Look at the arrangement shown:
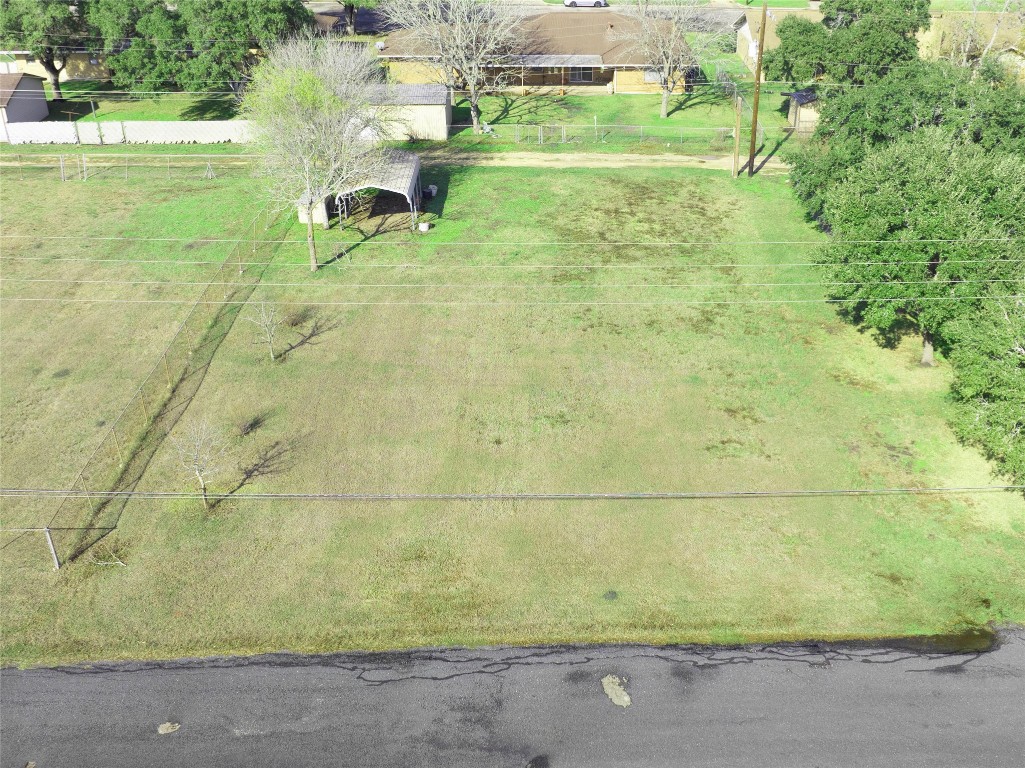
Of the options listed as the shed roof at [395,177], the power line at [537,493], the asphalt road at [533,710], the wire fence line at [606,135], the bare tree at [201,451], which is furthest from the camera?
the wire fence line at [606,135]

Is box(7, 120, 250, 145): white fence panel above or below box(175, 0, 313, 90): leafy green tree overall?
below


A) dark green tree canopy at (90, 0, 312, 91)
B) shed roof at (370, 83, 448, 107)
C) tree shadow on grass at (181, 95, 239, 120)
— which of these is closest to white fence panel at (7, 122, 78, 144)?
dark green tree canopy at (90, 0, 312, 91)

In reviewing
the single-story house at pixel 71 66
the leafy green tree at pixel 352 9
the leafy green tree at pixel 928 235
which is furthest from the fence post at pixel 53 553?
the leafy green tree at pixel 352 9

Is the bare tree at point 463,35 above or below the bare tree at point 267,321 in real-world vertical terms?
above

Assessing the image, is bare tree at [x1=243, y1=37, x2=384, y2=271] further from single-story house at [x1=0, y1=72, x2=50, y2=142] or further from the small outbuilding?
single-story house at [x1=0, y1=72, x2=50, y2=142]

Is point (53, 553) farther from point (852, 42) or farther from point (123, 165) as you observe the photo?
point (852, 42)

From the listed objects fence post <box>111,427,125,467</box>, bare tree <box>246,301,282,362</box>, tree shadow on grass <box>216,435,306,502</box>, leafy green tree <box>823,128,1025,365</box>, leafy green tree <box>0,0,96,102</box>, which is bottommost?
tree shadow on grass <box>216,435,306,502</box>

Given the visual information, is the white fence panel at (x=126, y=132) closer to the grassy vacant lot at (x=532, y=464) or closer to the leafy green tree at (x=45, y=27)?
the leafy green tree at (x=45, y=27)
